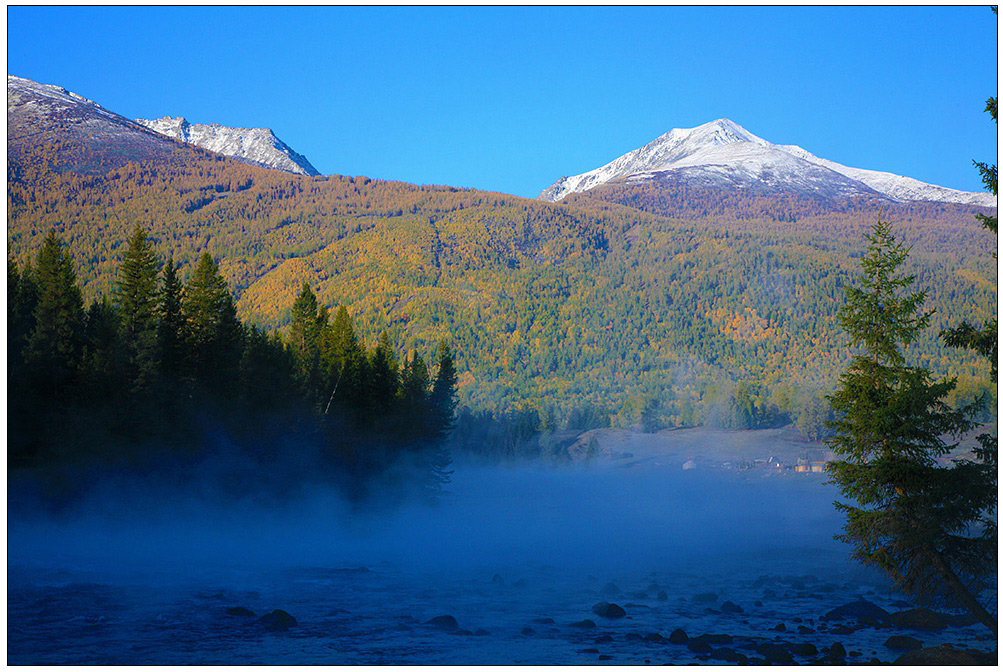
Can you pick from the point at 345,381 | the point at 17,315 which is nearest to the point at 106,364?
the point at 17,315

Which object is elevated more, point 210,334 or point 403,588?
point 210,334

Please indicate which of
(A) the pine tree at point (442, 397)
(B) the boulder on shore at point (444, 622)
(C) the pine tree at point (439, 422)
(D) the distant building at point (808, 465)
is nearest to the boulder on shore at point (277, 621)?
(B) the boulder on shore at point (444, 622)

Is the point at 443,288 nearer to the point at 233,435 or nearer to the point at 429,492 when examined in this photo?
the point at 429,492

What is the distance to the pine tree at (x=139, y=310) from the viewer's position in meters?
29.1

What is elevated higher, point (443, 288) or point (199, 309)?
point (443, 288)

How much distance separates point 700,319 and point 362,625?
165 m

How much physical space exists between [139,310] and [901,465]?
1028 inches

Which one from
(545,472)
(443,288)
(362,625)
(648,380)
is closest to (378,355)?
(362,625)

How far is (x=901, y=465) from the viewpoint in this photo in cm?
1472

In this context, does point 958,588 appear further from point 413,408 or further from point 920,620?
point 413,408

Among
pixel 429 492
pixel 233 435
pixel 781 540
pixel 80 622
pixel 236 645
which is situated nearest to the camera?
pixel 236 645

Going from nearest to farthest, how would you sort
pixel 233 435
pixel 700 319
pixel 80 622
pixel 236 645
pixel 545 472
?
pixel 236 645
pixel 80 622
pixel 233 435
pixel 545 472
pixel 700 319

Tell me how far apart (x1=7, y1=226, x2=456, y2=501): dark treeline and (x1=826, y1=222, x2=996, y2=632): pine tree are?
853 inches

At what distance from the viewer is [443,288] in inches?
7180
